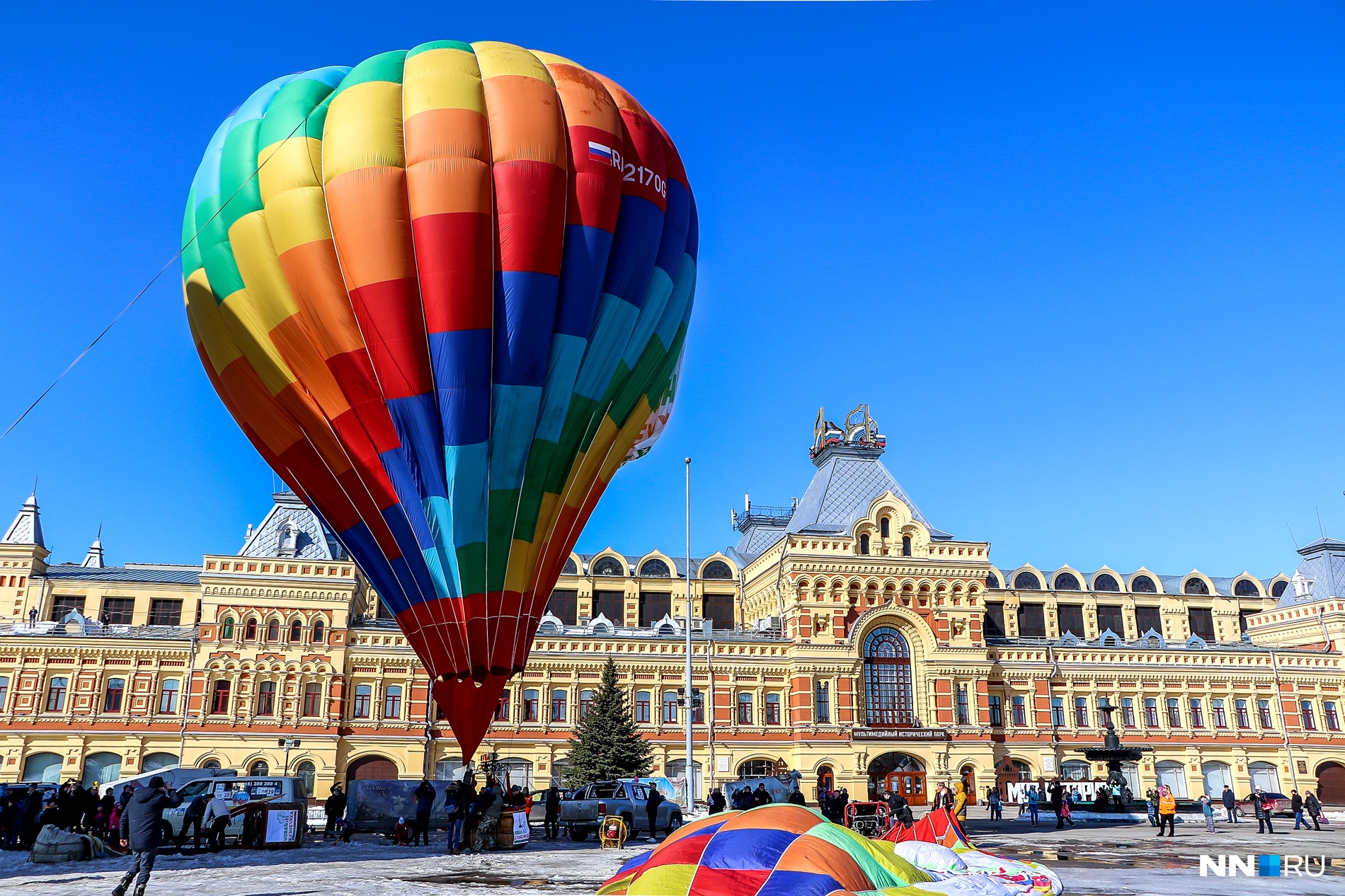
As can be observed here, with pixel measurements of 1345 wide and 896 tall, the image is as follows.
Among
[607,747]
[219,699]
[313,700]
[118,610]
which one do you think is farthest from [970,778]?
[118,610]

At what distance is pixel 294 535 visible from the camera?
164 ft

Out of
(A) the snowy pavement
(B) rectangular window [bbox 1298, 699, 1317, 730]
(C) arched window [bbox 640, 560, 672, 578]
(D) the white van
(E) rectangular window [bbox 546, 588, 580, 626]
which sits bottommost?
(A) the snowy pavement

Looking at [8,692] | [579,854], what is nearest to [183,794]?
[579,854]

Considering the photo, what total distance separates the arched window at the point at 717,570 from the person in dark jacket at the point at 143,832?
46.3m

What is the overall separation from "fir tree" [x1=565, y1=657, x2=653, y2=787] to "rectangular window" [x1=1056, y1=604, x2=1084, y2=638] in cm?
2962

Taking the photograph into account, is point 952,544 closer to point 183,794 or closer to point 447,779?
point 447,779

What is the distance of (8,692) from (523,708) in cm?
2272

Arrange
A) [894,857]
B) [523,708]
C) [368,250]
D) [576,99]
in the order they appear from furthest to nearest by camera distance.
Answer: [523,708] → [576,99] → [368,250] → [894,857]

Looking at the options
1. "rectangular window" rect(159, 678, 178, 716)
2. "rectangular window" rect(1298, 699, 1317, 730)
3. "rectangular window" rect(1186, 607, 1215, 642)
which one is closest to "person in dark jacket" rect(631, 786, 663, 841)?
"rectangular window" rect(159, 678, 178, 716)

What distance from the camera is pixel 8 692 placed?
45031mm

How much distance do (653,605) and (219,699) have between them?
2265cm

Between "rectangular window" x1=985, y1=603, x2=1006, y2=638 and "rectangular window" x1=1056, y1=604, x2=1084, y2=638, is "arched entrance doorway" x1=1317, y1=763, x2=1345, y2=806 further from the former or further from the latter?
"rectangular window" x1=985, y1=603, x2=1006, y2=638

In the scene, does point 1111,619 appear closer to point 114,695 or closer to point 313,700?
point 313,700

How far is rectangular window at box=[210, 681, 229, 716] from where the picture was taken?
148ft
